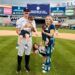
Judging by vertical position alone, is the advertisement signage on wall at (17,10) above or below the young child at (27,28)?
above

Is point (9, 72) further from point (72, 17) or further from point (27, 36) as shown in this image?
point (72, 17)

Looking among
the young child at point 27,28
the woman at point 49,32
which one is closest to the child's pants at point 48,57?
the woman at point 49,32


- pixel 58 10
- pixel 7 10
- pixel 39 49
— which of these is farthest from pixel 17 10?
pixel 39 49

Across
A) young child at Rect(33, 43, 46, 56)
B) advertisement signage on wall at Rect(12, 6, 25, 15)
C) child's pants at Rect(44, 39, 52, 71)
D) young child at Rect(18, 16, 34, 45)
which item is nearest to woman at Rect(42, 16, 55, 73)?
child's pants at Rect(44, 39, 52, 71)

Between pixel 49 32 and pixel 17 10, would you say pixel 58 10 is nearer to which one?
pixel 17 10

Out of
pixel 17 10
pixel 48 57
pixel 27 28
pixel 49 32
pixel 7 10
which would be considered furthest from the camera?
pixel 7 10

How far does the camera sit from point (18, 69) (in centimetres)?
1098

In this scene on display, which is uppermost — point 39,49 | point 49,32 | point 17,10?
point 17,10

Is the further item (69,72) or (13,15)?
(13,15)

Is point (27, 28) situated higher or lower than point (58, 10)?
lower

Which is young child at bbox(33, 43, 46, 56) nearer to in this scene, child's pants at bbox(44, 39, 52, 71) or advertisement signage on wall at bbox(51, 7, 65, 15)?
child's pants at bbox(44, 39, 52, 71)

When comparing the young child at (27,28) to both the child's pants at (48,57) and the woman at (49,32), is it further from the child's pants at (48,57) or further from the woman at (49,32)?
the child's pants at (48,57)

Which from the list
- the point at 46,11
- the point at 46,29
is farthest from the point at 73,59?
the point at 46,11

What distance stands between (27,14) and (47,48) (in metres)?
1.50
